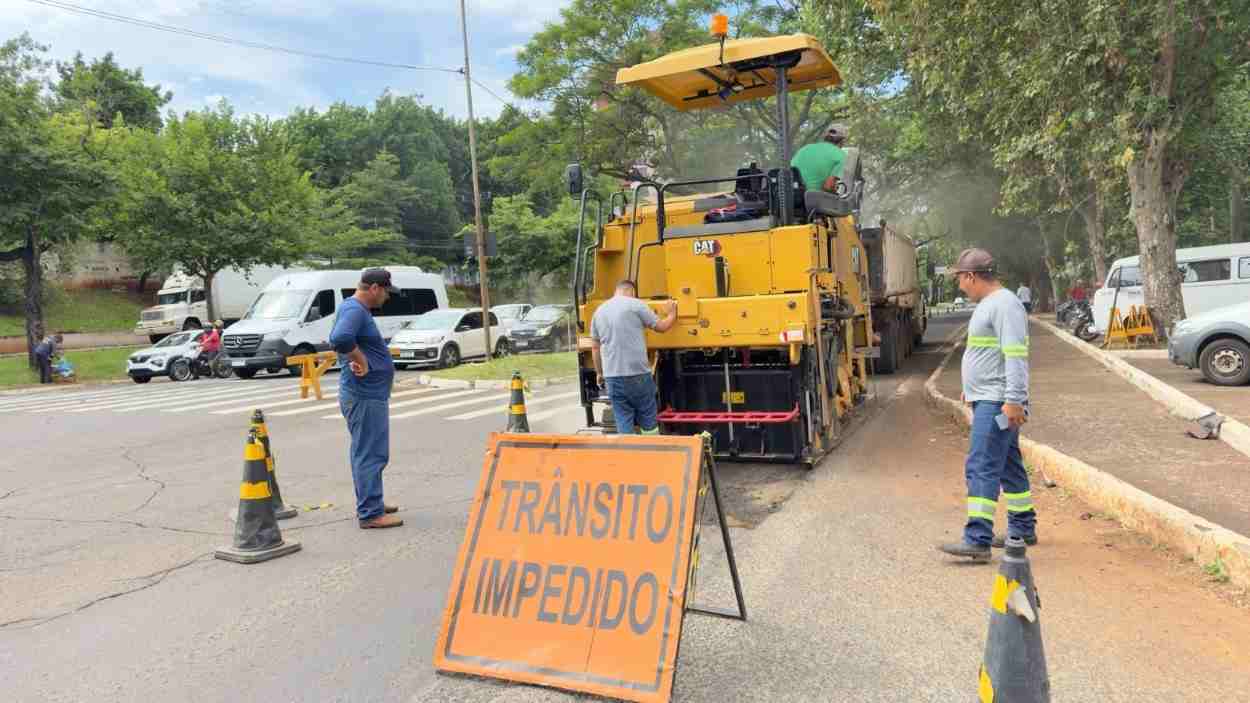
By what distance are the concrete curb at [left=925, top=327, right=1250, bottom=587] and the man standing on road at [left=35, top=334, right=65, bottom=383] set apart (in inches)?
971

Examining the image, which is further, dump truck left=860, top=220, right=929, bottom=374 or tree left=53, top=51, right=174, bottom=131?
tree left=53, top=51, right=174, bottom=131

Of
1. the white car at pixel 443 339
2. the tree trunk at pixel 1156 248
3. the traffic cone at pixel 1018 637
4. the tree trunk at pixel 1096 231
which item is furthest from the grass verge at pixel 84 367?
the tree trunk at pixel 1096 231

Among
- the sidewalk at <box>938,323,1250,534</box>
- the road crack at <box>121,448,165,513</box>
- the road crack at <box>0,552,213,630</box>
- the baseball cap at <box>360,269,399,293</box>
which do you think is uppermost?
the baseball cap at <box>360,269,399,293</box>

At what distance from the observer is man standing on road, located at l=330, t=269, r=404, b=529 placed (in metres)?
5.89

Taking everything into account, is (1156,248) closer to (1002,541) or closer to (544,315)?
(1002,541)

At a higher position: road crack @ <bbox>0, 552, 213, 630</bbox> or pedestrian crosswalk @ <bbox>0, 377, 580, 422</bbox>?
pedestrian crosswalk @ <bbox>0, 377, 580, 422</bbox>

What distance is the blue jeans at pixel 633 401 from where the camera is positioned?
6.75 m

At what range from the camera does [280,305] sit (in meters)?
21.6

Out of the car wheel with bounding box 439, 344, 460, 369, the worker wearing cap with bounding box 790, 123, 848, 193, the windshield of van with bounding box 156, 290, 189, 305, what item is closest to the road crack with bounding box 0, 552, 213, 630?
the worker wearing cap with bounding box 790, 123, 848, 193

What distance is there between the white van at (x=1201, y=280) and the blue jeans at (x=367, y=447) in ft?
58.3

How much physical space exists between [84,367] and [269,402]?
15.9 meters

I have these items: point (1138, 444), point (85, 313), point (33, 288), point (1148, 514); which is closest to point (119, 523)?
point (1148, 514)

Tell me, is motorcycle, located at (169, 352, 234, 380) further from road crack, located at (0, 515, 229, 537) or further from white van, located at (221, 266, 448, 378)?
road crack, located at (0, 515, 229, 537)

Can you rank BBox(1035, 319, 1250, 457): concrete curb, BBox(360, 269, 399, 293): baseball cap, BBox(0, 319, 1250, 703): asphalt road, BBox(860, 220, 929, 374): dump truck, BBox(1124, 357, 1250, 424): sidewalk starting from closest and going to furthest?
BBox(0, 319, 1250, 703): asphalt road → BBox(360, 269, 399, 293): baseball cap → BBox(1035, 319, 1250, 457): concrete curb → BBox(1124, 357, 1250, 424): sidewalk → BBox(860, 220, 929, 374): dump truck
